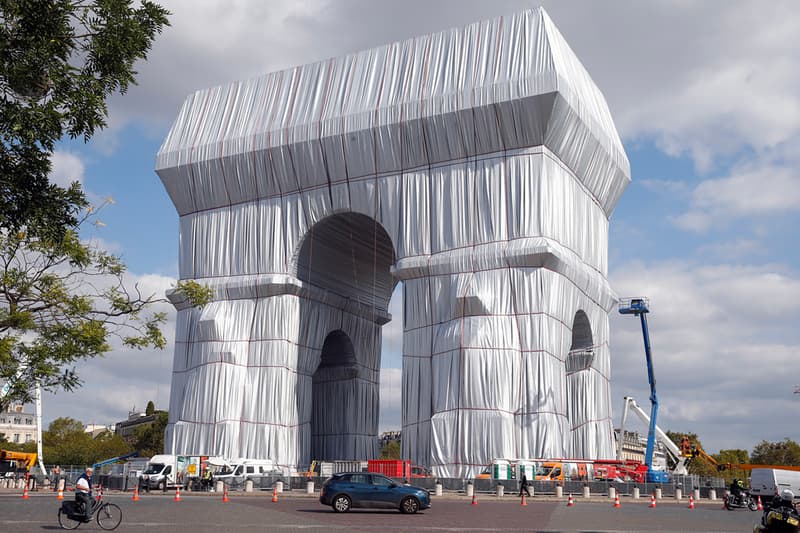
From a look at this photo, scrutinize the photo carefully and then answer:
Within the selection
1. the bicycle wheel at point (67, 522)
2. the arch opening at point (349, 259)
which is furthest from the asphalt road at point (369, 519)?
the arch opening at point (349, 259)

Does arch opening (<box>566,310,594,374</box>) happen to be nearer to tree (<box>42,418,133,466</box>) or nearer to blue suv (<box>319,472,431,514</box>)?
blue suv (<box>319,472,431,514</box>)

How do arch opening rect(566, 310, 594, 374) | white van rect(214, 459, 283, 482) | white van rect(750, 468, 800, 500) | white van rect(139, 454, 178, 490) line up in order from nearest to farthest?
white van rect(750, 468, 800, 500) < white van rect(139, 454, 178, 490) < white van rect(214, 459, 283, 482) < arch opening rect(566, 310, 594, 374)

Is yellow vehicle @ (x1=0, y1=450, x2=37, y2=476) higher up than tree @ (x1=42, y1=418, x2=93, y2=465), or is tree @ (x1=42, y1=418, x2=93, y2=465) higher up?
tree @ (x1=42, y1=418, x2=93, y2=465)

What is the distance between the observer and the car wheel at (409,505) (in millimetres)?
28000

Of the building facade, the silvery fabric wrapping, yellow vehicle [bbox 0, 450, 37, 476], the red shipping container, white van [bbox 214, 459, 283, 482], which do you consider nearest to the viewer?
the red shipping container

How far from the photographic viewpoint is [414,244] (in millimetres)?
49594

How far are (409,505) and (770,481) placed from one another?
78.7ft

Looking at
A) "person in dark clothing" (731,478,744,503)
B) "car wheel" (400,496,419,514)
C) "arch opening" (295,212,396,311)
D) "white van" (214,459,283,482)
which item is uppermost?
"arch opening" (295,212,396,311)

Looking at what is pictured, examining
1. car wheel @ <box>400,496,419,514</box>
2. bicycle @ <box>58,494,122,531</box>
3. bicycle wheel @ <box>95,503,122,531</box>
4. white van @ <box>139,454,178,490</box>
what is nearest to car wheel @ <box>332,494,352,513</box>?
car wheel @ <box>400,496,419,514</box>

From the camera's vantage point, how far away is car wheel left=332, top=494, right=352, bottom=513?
28344 mm

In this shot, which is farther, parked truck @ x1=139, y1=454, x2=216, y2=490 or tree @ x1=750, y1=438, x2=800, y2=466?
tree @ x1=750, y1=438, x2=800, y2=466

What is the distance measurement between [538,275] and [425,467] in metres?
11.4

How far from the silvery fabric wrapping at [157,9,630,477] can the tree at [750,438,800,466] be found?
62513 millimetres

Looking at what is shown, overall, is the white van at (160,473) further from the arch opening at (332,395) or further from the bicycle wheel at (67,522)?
the bicycle wheel at (67,522)
